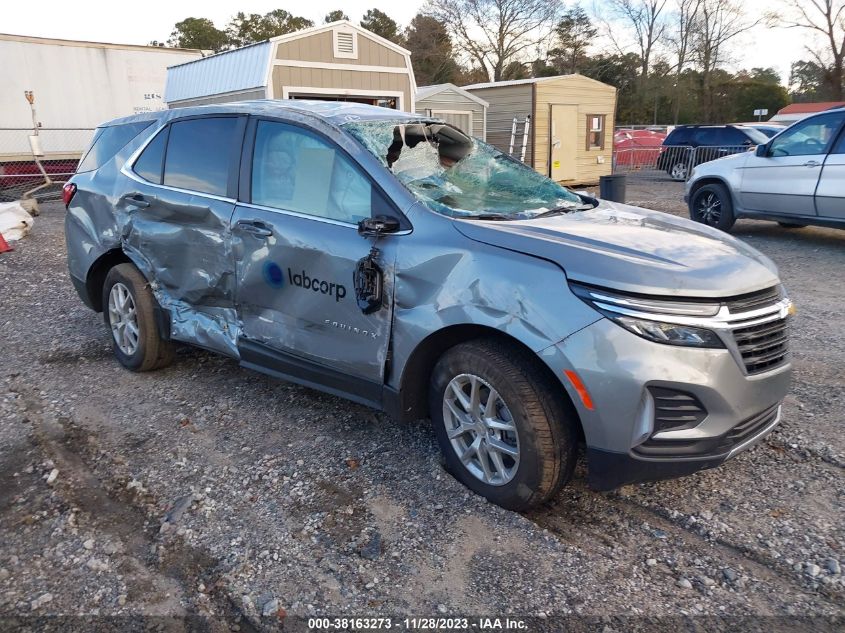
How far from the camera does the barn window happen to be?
14047 mm

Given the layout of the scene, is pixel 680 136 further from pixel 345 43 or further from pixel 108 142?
pixel 108 142

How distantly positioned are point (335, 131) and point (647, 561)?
2.58 meters

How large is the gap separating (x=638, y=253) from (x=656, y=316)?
0.36m

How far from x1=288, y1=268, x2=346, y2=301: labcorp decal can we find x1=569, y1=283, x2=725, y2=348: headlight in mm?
1295

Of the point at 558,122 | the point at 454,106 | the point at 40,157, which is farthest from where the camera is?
the point at 558,122

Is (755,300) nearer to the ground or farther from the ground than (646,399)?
farther from the ground

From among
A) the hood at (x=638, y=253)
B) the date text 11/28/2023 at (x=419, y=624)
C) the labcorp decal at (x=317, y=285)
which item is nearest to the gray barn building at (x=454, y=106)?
the labcorp decal at (x=317, y=285)

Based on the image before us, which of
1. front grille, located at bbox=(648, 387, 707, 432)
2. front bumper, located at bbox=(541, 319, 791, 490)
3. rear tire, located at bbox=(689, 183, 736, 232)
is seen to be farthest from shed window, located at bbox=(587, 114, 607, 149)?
front grille, located at bbox=(648, 387, 707, 432)

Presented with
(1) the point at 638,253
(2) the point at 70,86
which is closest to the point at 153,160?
(1) the point at 638,253

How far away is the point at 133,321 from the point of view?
468 cm

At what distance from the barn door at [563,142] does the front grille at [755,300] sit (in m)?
15.4

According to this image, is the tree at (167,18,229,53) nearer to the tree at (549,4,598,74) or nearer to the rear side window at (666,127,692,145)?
the tree at (549,4,598,74)

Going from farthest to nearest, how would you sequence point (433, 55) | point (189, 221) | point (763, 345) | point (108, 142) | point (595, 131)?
point (433, 55)
point (595, 131)
point (108, 142)
point (189, 221)
point (763, 345)

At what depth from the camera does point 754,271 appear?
291cm
